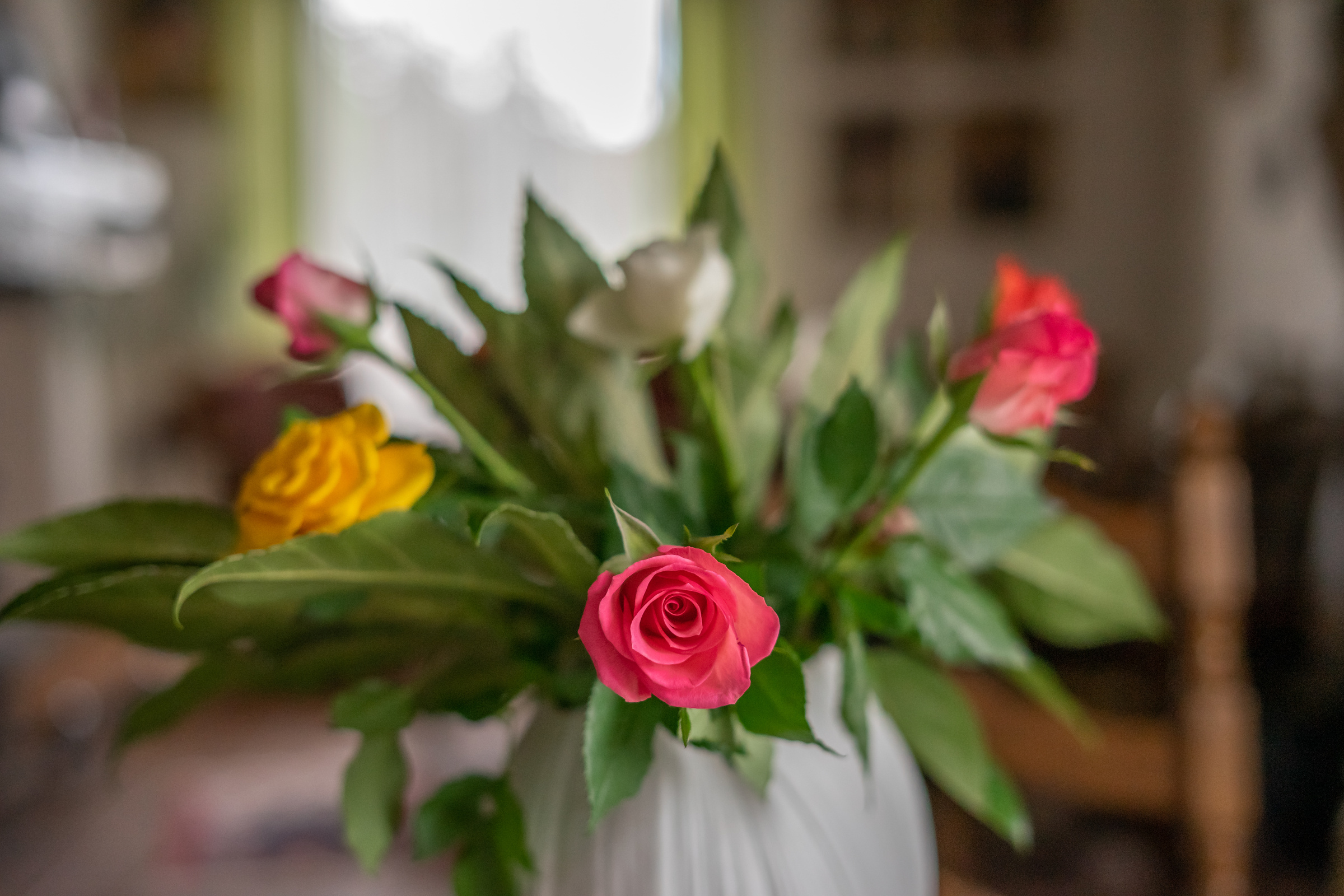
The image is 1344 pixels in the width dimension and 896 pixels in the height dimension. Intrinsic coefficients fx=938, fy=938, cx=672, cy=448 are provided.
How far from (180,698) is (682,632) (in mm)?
262

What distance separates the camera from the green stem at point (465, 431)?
35 centimetres

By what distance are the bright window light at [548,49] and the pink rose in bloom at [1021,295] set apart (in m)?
3.69

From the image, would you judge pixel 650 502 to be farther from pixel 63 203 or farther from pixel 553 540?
pixel 63 203

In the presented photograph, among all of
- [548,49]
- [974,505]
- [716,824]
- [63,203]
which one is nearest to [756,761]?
[716,824]

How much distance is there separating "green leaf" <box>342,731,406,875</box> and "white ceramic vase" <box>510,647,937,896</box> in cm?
5

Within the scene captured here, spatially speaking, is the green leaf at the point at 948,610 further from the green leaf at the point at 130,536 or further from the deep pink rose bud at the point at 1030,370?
the green leaf at the point at 130,536

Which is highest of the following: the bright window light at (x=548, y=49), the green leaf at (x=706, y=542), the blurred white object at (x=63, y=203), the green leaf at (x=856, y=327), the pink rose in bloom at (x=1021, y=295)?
the bright window light at (x=548, y=49)

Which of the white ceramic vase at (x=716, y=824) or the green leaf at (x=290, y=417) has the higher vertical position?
the green leaf at (x=290, y=417)

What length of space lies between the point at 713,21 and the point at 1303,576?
298 centimetres

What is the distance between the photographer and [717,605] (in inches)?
10.5

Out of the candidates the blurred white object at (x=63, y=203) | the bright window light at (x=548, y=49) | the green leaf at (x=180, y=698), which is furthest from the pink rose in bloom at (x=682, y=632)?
the bright window light at (x=548, y=49)

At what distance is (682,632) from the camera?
27 cm

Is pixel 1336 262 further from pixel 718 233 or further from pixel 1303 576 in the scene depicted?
pixel 718 233

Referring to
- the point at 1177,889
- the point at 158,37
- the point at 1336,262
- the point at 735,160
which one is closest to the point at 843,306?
the point at 1177,889
